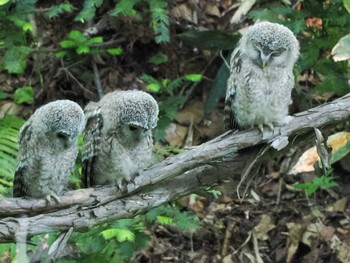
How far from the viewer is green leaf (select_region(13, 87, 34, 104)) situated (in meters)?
7.09

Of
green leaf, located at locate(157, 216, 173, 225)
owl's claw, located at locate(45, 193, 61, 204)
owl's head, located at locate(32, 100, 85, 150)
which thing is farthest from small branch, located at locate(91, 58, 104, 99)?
owl's claw, located at locate(45, 193, 61, 204)

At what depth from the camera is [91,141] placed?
4430mm

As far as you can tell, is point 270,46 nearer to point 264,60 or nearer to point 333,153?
point 264,60

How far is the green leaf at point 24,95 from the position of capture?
7.09 meters

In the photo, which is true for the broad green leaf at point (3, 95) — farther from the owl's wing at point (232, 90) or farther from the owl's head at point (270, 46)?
the owl's head at point (270, 46)

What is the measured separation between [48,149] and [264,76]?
4.84 ft

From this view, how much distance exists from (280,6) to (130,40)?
2112 mm

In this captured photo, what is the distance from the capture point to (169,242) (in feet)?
22.1

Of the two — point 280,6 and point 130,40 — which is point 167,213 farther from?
point 130,40

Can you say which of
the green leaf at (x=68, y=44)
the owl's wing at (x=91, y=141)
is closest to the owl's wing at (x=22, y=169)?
the owl's wing at (x=91, y=141)

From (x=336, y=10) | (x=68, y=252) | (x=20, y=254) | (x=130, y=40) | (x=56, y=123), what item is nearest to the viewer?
(x=20, y=254)

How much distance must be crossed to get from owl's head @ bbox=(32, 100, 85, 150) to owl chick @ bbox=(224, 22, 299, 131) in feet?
3.57

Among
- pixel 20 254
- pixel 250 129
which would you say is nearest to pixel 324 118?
pixel 250 129

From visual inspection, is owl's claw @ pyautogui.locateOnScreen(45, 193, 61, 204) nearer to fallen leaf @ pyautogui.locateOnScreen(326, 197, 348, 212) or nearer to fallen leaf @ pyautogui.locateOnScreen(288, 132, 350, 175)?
fallen leaf @ pyautogui.locateOnScreen(288, 132, 350, 175)
